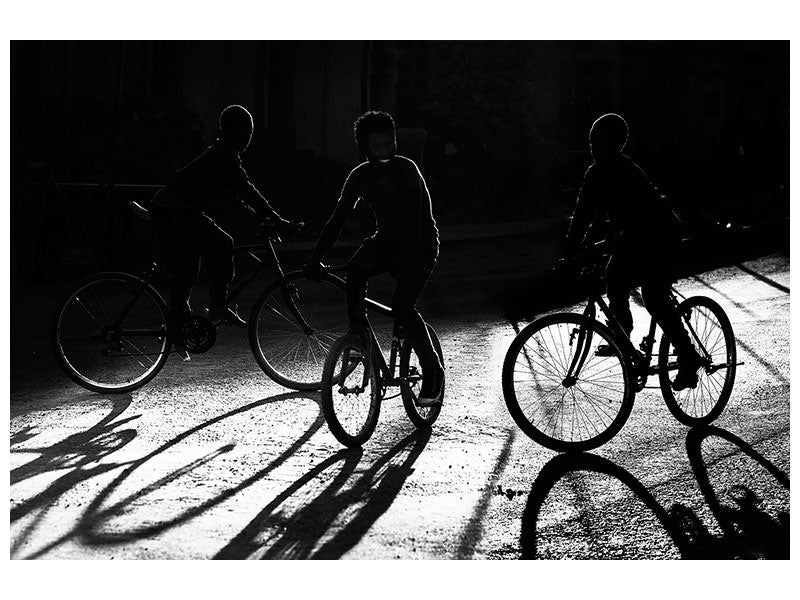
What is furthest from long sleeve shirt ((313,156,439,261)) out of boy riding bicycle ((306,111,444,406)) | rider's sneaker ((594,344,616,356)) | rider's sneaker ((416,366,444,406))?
rider's sneaker ((594,344,616,356))

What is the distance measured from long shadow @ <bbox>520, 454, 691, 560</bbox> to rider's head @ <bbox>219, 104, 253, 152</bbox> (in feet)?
9.40

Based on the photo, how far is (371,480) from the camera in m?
5.85

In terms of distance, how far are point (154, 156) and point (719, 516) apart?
13.1 m

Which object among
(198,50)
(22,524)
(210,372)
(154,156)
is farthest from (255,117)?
(22,524)

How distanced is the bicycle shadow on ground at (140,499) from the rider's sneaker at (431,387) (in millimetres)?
634

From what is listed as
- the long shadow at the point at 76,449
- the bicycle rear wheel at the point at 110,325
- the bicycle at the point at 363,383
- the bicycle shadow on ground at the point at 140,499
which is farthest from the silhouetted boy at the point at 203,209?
the bicycle at the point at 363,383

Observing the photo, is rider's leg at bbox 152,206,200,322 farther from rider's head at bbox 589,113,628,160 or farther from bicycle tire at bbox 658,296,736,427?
bicycle tire at bbox 658,296,736,427

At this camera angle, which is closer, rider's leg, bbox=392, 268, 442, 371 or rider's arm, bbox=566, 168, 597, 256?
rider's arm, bbox=566, 168, 597, 256

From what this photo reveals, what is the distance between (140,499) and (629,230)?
2.83 m

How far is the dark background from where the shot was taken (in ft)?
52.7

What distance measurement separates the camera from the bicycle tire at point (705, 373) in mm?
6746

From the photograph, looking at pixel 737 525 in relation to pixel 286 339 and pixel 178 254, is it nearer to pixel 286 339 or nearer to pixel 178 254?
pixel 286 339

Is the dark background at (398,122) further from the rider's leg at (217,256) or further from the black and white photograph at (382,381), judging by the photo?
the rider's leg at (217,256)

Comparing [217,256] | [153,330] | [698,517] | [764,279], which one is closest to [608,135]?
[698,517]
